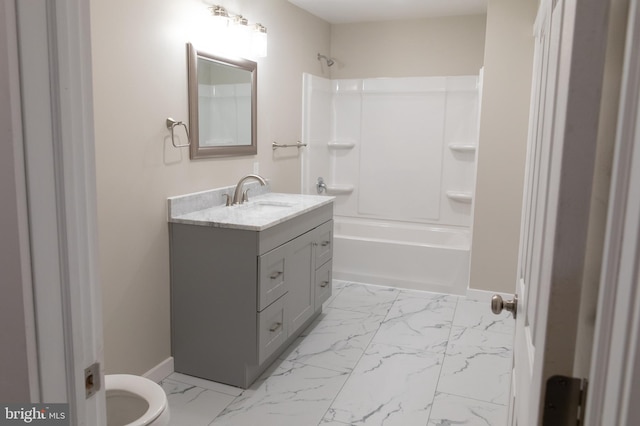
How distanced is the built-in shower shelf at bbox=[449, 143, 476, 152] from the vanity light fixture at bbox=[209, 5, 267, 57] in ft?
6.87

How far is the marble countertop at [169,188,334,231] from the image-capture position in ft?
8.06

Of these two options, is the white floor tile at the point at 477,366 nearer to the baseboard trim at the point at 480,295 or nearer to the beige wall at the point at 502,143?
the baseboard trim at the point at 480,295

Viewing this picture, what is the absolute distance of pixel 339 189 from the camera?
16.0 ft

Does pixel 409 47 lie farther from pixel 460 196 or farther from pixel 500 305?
pixel 500 305

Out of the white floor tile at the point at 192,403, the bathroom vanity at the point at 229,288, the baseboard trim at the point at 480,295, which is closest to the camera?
the white floor tile at the point at 192,403

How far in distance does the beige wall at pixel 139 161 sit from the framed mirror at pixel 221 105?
69mm

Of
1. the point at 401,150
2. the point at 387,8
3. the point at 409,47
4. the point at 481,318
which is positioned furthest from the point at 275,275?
the point at 409,47

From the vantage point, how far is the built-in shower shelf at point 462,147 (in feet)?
14.3

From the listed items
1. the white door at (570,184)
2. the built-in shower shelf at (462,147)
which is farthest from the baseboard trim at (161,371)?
the built-in shower shelf at (462,147)

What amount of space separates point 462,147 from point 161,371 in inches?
125

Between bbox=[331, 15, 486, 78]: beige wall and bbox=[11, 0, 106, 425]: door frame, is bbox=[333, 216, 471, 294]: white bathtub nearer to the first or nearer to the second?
bbox=[331, 15, 486, 78]: beige wall

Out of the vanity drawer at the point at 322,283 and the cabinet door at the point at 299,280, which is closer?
the cabinet door at the point at 299,280

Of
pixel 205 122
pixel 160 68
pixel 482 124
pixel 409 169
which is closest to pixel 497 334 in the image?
pixel 482 124

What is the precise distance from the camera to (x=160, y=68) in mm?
2406
